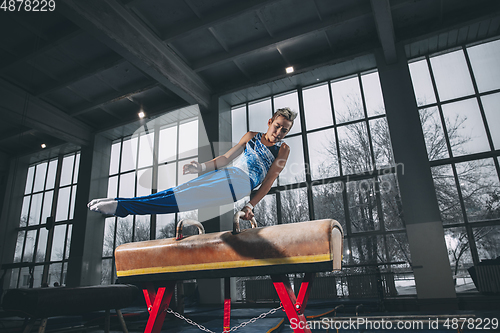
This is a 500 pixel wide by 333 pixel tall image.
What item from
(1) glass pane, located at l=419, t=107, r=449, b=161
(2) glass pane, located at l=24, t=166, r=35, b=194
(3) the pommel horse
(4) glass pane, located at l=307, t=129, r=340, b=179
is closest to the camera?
(3) the pommel horse

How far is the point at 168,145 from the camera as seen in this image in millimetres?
10664

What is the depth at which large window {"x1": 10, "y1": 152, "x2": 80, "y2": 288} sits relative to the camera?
11062mm

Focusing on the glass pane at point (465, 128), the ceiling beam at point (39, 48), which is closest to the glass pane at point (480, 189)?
the glass pane at point (465, 128)

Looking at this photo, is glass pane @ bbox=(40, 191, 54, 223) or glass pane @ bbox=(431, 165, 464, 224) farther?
glass pane @ bbox=(40, 191, 54, 223)

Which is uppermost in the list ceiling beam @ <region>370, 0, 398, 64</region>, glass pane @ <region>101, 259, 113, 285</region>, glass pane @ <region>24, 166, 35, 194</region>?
ceiling beam @ <region>370, 0, 398, 64</region>

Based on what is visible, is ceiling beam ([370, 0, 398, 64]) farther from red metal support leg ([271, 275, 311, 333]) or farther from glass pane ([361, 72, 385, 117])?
red metal support leg ([271, 275, 311, 333])

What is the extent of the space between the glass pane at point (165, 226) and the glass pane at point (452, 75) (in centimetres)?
832

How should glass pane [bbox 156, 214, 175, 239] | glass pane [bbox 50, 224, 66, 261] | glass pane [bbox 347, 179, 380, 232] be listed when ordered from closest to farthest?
glass pane [bbox 347, 179, 380, 232] → glass pane [bbox 156, 214, 175, 239] → glass pane [bbox 50, 224, 66, 261]

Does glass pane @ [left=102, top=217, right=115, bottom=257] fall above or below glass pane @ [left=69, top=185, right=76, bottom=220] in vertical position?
below

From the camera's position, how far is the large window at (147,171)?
33.1ft

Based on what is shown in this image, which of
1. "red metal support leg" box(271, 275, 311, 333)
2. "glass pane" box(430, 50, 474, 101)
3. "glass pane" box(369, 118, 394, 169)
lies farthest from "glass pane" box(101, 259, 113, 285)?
"glass pane" box(430, 50, 474, 101)

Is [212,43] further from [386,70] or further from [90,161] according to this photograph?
[90,161]

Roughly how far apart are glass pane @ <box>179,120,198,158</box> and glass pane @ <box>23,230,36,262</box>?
685cm

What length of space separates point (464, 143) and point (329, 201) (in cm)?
336
